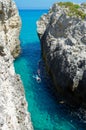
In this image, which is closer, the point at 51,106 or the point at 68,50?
the point at 51,106

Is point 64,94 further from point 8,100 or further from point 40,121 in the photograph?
point 8,100

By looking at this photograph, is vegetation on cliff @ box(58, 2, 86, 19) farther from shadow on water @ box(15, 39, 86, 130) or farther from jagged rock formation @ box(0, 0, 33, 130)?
jagged rock formation @ box(0, 0, 33, 130)

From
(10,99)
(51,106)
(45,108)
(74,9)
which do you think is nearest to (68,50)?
(51,106)

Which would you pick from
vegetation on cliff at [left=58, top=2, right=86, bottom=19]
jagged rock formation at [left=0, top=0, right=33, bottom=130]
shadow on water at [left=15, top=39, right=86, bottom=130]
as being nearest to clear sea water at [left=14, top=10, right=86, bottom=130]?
shadow on water at [left=15, top=39, right=86, bottom=130]

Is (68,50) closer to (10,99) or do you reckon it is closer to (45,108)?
(45,108)

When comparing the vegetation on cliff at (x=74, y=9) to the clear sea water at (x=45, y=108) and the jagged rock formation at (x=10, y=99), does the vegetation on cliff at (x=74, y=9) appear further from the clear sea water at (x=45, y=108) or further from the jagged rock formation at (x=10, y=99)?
the jagged rock formation at (x=10, y=99)

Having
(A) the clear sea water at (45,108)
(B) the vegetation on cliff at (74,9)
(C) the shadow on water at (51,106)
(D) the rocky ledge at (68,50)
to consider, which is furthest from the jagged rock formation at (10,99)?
(B) the vegetation on cliff at (74,9)

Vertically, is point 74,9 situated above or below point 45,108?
above

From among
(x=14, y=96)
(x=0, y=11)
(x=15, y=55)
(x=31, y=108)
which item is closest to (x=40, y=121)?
(x=31, y=108)
